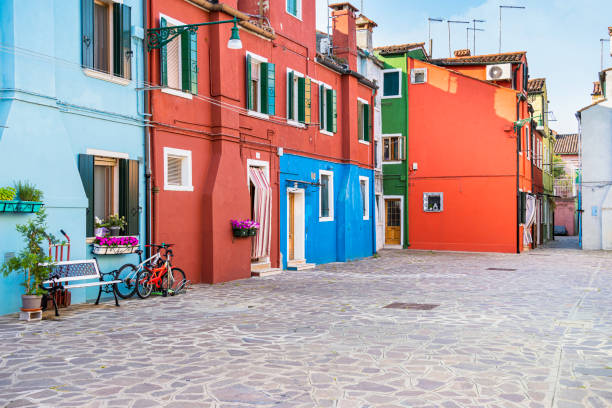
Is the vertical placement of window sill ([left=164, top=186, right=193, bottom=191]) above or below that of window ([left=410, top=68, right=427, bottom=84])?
below

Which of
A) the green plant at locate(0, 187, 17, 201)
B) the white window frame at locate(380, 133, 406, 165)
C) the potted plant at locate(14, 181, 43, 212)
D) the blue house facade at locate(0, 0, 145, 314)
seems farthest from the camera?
the white window frame at locate(380, 133, 406, 165)

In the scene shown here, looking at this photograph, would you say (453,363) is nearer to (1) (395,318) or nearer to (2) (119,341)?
(1) (395,318)

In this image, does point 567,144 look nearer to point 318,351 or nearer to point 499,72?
point 499,72

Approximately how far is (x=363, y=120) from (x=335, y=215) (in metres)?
4.36

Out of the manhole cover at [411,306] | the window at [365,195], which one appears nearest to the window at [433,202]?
the window at [365,195]

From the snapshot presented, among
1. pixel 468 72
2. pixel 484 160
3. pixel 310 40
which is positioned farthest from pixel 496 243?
pixel 310 40

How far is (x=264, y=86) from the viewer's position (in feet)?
53.2

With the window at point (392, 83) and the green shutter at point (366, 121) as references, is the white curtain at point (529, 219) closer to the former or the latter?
the window at point (392, 83)

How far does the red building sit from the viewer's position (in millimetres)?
12664

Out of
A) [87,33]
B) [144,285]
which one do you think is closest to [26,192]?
[144,285]

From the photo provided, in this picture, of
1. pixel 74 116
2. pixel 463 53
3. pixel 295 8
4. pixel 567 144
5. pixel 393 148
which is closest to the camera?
pixel 74 116

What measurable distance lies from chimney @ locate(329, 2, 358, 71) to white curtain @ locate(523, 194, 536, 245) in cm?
1186

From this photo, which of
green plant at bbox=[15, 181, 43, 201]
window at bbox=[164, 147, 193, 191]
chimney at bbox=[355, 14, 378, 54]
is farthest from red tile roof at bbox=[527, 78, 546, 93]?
green plant at bbox=[15, 181, 43, 201]

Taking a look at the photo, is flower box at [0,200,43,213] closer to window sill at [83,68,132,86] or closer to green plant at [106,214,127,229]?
green plant at [106,214,127,229]
